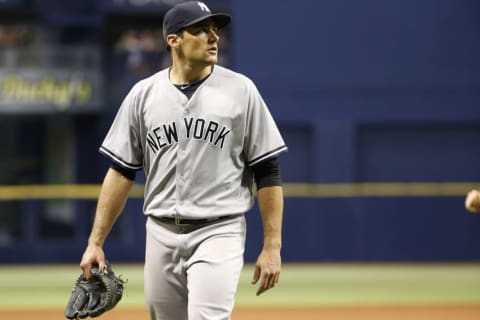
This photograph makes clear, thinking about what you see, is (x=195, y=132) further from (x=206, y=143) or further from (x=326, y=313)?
(x=326, y=313)

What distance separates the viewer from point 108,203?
3863 millimetres

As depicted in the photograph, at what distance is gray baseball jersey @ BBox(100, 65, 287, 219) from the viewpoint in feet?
12.2

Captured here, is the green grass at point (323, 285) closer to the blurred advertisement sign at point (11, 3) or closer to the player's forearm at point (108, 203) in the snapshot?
the blurred advertisement sign at point (11, 3)

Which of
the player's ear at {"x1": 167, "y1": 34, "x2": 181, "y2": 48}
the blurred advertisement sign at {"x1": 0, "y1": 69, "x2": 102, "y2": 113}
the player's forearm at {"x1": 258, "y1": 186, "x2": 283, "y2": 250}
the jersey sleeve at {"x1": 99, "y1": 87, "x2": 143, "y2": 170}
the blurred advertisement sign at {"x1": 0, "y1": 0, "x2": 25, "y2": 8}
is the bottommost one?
the blurred advertisement sign at {"x1": 0, "y1": 69, "x2": 102, "y2": 113}

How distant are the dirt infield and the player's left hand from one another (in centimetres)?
408

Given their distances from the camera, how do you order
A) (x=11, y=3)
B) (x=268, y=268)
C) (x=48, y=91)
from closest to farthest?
1. (x=268, y=268)
2. (x=11, y=3)
3. (x=48, y=91)

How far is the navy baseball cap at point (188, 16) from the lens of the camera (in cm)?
373

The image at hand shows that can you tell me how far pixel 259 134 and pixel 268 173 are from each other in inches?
5.9

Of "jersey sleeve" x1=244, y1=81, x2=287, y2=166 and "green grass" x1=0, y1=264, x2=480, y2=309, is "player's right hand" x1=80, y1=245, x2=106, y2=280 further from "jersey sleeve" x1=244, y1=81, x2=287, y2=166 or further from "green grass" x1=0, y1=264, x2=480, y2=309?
"green grass" x1=0, y1=264, x2=480, y2=309

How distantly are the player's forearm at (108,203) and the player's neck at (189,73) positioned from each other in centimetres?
43

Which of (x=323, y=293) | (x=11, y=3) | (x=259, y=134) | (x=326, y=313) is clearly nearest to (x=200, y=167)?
(x=259, y=134)

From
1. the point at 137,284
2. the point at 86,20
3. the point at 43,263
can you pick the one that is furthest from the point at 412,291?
the point at 86,20

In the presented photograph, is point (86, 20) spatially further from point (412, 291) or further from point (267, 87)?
point (412, 291)

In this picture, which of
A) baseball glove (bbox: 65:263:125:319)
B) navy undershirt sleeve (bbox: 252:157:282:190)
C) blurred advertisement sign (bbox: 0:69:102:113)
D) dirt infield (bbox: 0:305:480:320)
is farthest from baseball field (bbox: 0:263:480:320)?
navy undershirt sleeve (bbox: 252:157:282:190)
